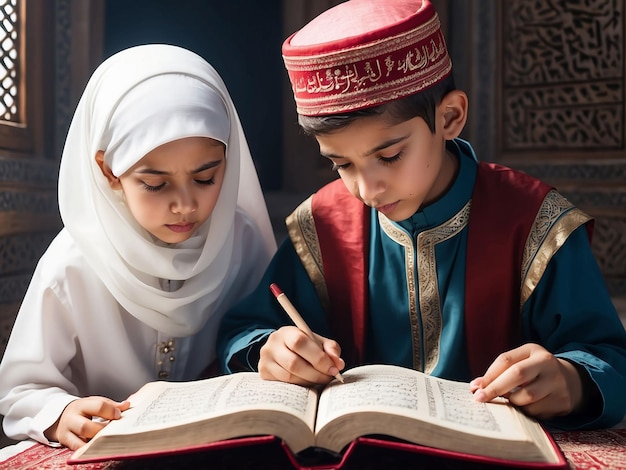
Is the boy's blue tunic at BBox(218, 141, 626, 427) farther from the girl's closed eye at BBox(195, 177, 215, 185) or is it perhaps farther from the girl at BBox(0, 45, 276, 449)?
the girl's closed eye at BBox(195, 177, 215, 185)

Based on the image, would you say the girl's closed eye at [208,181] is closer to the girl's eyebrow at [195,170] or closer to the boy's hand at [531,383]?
the girl's eyebrow at [195,170]

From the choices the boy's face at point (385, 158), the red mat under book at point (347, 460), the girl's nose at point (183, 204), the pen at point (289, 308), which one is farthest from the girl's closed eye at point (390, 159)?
the red mat under book at point (347, 460)

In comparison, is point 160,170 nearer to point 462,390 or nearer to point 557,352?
point 462,390

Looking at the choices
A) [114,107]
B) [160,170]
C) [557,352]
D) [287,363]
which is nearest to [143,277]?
[160,170]

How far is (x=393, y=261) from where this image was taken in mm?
1888

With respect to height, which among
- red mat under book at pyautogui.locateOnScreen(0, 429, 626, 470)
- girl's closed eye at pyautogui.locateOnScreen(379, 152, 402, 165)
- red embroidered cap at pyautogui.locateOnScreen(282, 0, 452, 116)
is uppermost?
red embroidered cap at pyautogui.locateOnScreen(282, 0, 452, 116)

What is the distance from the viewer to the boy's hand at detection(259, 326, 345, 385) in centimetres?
146

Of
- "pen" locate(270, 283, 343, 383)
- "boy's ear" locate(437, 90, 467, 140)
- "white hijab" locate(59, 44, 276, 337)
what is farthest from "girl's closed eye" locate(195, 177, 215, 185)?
"boy's ear" locate(437, 90, 467, 140)

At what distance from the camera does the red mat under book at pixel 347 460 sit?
4.21ft

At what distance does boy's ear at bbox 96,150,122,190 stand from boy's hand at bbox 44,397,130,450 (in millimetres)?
584

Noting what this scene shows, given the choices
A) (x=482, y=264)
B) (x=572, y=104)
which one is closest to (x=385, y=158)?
(x=482, y=264)

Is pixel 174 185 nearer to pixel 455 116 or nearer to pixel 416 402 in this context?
pixel 455 116

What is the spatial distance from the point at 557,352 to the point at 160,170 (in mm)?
1012

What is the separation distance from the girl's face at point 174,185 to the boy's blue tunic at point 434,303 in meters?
0.29
